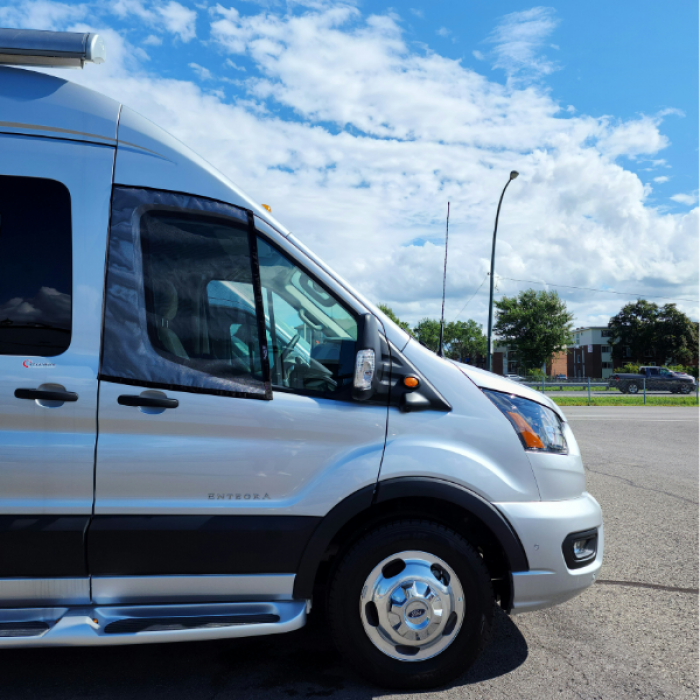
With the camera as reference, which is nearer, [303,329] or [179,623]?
[179,623]

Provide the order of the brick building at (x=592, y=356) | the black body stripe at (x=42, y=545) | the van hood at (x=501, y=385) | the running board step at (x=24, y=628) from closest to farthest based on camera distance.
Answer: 1. the running board step at (x=24, y=628)
2. the black body stripe at (x=42, y=545)
3. the van hood at (x=501, y=385)
4. the brick building at (x=592, y=356)

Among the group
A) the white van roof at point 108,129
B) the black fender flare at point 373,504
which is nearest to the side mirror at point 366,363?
the black fender flare at point 373,504

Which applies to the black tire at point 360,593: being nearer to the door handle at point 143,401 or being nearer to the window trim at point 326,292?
the window trim at point 326,292

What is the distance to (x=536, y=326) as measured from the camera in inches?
2106

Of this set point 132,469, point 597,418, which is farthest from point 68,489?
point 597,418

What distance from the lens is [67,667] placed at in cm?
290

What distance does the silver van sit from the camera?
8.27 feet

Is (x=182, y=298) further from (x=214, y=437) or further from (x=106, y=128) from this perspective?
A: (x=106, y=128)

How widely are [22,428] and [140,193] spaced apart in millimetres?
1109

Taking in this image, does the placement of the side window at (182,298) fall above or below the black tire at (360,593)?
above

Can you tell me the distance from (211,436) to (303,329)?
0.63m

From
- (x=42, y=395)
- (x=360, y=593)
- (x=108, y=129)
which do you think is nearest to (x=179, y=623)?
(x=360, y=593)

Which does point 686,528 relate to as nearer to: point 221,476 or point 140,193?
point 221,476

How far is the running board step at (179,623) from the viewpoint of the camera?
96.3 inches
